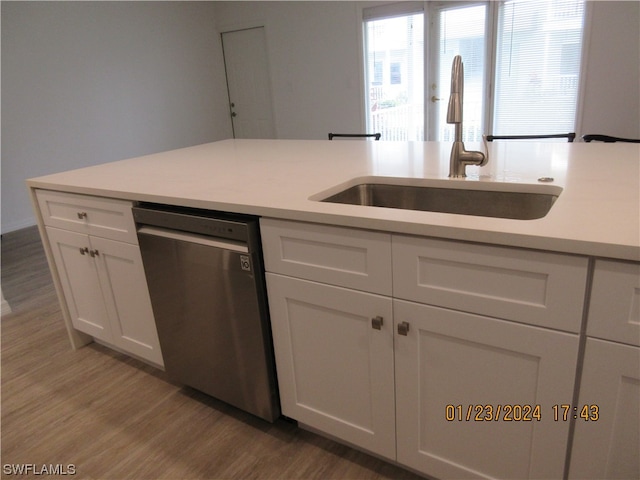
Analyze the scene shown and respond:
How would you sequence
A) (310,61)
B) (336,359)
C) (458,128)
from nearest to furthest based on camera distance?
(336,359) → (458,128) → (310,61)

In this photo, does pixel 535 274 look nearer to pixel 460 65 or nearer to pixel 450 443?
pixel 450 443

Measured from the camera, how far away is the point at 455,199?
1520 mm

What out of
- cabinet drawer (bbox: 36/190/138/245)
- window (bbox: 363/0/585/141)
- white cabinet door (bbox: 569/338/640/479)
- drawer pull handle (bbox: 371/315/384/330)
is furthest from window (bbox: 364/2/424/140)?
white cabinet door (bbox: 569/338/640/479)

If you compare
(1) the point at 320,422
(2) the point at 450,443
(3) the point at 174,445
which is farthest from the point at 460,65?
(3) the point at 174,445

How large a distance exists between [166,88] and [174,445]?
512 centimetres

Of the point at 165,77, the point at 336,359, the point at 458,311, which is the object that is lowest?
the point at 336,359

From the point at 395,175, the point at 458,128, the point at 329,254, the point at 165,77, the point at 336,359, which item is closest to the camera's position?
the point at 329,254

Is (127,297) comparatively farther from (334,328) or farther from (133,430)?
(334,328)

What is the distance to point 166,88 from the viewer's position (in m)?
5.80

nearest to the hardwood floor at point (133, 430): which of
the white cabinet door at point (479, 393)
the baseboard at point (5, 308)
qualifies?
the white cabinet door at point (479, 393)

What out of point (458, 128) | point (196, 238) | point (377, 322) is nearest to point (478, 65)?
point (458, 128)

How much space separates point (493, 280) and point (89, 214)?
1.62m

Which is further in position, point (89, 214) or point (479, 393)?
point (89, 214)

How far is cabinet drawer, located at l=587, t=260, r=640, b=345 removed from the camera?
887mm
